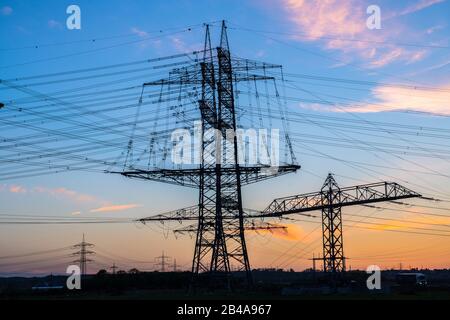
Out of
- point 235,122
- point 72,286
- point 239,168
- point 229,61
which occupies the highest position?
point 229,61

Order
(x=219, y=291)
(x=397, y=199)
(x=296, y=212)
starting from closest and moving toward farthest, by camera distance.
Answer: (x=219, y=291)
(x=397, y=199)
(x=296, y=212)

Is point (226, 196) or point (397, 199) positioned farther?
point (397, 199)

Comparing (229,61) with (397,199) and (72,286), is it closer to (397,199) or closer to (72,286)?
(397,199)

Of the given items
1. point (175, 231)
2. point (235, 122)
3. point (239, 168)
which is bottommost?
point (175, 231)
